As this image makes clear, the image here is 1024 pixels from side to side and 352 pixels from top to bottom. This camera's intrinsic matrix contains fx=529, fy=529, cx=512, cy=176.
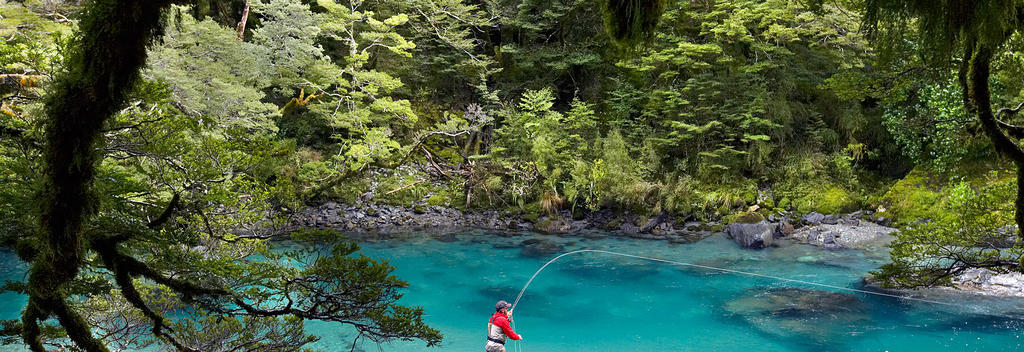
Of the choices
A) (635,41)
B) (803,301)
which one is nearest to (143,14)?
(635,41)

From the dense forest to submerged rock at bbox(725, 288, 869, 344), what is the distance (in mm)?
1459

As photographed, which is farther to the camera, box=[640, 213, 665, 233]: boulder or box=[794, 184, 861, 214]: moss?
box=[640, 213, 665, 233]: boulder

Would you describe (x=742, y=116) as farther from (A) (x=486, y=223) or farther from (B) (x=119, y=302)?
(B) (x=119, y=302)

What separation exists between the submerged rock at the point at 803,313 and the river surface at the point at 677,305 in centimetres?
1

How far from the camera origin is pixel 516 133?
575 inches

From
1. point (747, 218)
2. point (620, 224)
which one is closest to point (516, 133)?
point (620, 224)

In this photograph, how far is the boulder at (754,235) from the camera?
444 inches

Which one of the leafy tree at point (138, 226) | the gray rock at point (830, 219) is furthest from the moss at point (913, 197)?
the leafy tree at point (138, 226)

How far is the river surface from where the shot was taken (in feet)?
23.1

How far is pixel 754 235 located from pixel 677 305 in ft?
12.4

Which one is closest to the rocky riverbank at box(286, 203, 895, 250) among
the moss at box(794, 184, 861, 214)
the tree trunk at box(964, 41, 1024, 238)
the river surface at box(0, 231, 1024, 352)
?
the moss at box(794, 184, 861, 214)

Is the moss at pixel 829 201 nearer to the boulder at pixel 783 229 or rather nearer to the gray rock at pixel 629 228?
the boulder at pixel 783 229

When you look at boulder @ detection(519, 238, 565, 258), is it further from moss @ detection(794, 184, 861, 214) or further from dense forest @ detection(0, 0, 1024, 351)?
moss @ detection(794, 184, 861, 214)

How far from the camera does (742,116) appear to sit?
1295cm
